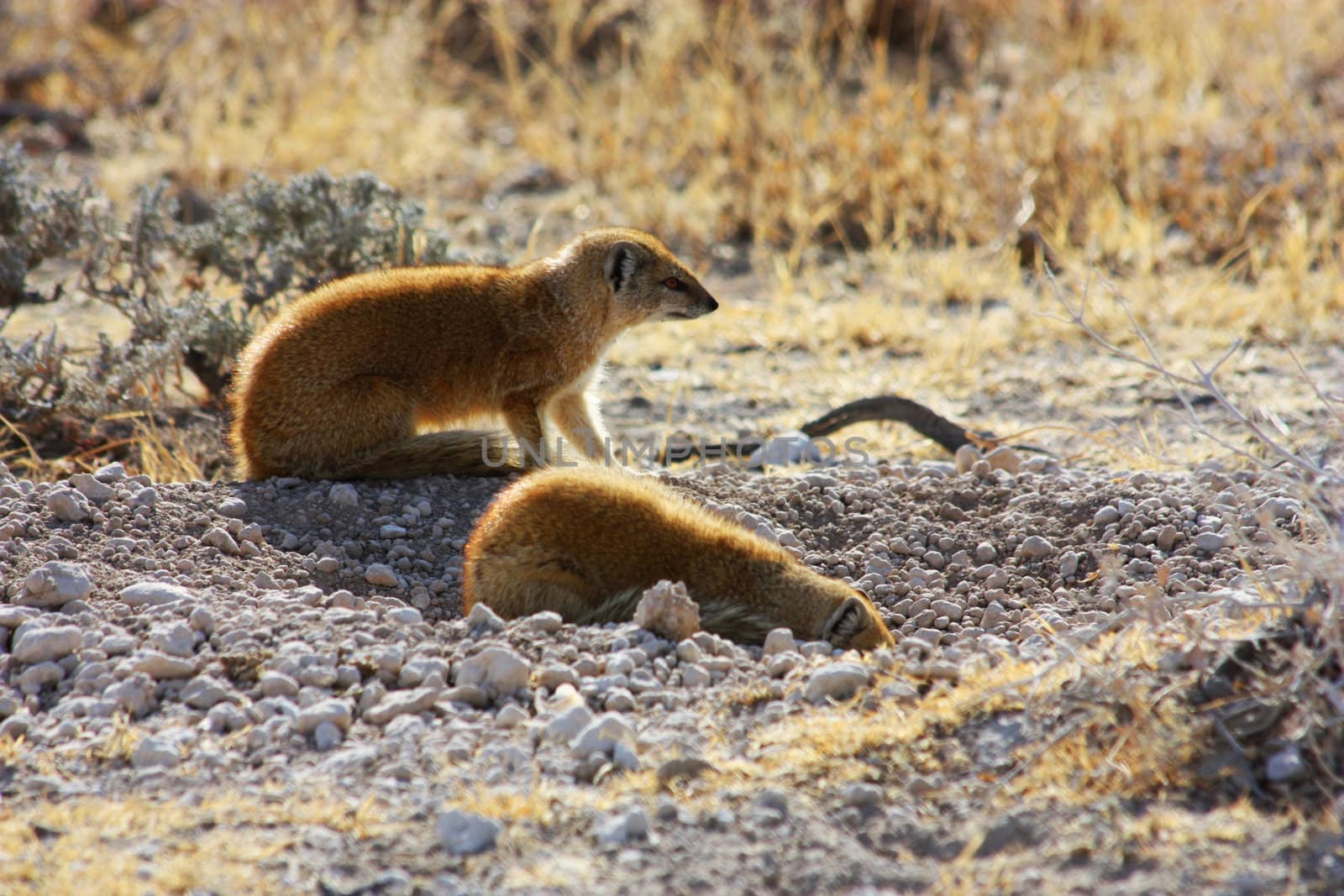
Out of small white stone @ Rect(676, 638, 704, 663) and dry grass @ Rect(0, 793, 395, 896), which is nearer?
dry grass @ Rect(0, 793, 395, 896)

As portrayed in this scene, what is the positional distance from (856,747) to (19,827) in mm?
1670

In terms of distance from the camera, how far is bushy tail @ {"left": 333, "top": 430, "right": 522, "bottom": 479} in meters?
4.71

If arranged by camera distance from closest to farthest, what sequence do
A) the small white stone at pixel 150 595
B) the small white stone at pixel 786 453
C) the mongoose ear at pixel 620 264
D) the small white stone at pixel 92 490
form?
1. the small white stone at pixel 150 595
2. the small white stone at pixel 92 490
3. the mongoose ear at pixel 620 264
4. the small white stone at pixel 786 453

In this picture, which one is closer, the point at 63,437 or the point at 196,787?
the point at 196,787

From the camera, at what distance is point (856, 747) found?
2896 millimetres

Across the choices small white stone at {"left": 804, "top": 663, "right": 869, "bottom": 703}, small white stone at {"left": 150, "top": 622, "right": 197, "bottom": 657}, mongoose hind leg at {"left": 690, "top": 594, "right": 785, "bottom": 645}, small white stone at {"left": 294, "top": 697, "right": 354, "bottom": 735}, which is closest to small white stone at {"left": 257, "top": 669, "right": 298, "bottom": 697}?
small white stone at {"left": 294, "top": 697, "right": 354, "bottom": 735}

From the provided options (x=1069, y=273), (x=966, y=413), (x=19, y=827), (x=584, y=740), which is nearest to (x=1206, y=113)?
(x=1069, y=273)

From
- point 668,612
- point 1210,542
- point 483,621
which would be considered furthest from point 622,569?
point 1210,542

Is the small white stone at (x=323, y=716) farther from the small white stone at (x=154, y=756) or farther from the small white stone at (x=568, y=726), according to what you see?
the small white stone at (x=568, y=726)

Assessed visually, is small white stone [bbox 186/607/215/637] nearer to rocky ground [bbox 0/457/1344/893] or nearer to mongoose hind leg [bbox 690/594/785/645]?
rocky ground [bbox 0/457/1344/893]

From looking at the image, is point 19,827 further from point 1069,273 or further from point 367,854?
point 1069,273

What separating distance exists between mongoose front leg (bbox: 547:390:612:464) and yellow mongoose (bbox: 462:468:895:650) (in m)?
1.76

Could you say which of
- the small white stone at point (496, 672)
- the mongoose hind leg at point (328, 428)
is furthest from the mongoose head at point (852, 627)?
the mongoose hind leg at point (328, 428)

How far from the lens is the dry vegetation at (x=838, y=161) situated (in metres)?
6.73
